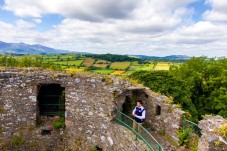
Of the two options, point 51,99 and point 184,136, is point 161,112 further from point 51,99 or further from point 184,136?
point 51,99

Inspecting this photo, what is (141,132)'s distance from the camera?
11.3 metres

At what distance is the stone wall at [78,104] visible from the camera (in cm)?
1366

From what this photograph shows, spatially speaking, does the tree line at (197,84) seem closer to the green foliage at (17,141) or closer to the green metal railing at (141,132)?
the green metal railing at (141,132)

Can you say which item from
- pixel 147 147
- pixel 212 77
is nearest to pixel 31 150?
pixel 147 147

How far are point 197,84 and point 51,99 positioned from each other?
87.5 feet

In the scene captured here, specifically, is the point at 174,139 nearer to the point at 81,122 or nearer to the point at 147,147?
the point at 147,147

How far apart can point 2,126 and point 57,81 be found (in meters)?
4.06

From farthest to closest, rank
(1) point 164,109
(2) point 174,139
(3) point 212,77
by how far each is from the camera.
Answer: (3) point 212,77
(1) point 164,109
(2) point 174,139

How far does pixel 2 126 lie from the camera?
571 inches

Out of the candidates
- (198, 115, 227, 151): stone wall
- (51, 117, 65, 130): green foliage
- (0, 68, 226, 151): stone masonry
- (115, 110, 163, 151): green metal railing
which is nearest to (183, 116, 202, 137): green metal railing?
(0, 68, 226, 151): stone masonry

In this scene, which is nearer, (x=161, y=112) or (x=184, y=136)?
(x=184, y=136)

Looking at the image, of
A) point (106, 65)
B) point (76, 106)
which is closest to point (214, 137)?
point (76, 106)

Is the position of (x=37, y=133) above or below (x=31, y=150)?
above

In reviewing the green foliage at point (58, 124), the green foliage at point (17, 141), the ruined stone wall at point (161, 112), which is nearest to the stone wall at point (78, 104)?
the ruined stone wall at point (161, 112)
